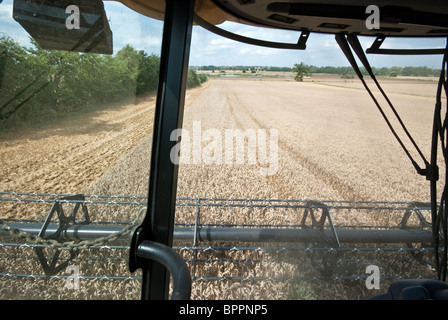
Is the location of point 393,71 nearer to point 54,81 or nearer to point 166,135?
point 166,135

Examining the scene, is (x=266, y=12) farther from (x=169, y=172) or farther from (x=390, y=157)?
(x=390, y=157)

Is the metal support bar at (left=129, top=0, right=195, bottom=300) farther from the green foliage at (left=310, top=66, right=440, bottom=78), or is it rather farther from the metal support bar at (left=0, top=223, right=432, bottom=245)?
the green foliage at (left=310, top=66, right=440, bottom=78)

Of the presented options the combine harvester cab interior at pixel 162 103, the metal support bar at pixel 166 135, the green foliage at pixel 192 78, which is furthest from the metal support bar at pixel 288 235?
the metal support bar at pixel 166 135

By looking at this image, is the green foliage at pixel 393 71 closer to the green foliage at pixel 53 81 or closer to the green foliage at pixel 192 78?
the green foliage at pixel 192 78

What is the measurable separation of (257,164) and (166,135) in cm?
507

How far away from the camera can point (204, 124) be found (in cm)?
711

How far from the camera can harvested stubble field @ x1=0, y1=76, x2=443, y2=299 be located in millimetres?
485

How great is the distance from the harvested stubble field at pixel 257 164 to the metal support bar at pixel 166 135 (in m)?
0.05

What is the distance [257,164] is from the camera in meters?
5.63

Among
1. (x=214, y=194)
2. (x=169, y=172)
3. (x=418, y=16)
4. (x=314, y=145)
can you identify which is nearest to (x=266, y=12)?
(x=418, y=16)

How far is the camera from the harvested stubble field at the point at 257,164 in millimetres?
485

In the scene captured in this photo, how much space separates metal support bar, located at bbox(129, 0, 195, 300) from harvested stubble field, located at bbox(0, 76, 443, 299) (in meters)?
0.05

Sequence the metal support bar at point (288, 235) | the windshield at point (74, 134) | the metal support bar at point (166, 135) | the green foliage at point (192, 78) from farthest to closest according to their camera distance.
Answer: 1. the metal support bar at point (288, 235)
2. the green foliage at point (192, 78)
3. the metal support bar at point (166, 135)
4. the windshield at point (74, 134)

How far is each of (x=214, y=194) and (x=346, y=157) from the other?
3505 mm
